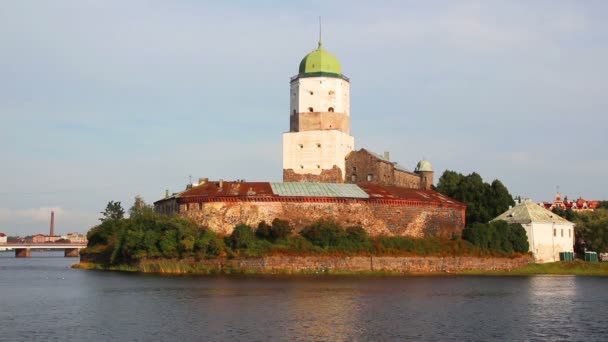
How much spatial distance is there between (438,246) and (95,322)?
34788 mm

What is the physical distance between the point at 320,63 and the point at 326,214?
1632cm

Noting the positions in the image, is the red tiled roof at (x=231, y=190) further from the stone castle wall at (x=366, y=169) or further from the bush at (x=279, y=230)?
the stone castle wall at (x=366, y=169)

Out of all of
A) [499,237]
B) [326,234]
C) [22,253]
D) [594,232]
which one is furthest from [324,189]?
[22,253]

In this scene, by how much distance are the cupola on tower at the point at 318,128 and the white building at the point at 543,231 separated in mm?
15114

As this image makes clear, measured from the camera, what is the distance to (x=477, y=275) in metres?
55.5

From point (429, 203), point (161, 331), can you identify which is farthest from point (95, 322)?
point (429, 203)

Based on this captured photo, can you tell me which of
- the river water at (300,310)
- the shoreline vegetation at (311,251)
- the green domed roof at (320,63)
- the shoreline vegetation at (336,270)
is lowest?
the river water at (300,310)

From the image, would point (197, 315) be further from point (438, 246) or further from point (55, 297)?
point (438, 246)

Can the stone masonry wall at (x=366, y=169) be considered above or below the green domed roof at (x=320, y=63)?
below

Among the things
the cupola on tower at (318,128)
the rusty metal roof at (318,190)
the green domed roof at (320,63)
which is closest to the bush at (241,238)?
the rusty metal roof at (318,190)

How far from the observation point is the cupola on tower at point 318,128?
68.7 meters

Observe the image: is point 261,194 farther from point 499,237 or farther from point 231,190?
point 499,237

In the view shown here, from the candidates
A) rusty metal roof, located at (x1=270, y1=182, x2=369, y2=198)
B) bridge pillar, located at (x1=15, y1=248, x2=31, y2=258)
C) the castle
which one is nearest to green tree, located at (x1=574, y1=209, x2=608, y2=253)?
the castle

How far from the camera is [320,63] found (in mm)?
69812
